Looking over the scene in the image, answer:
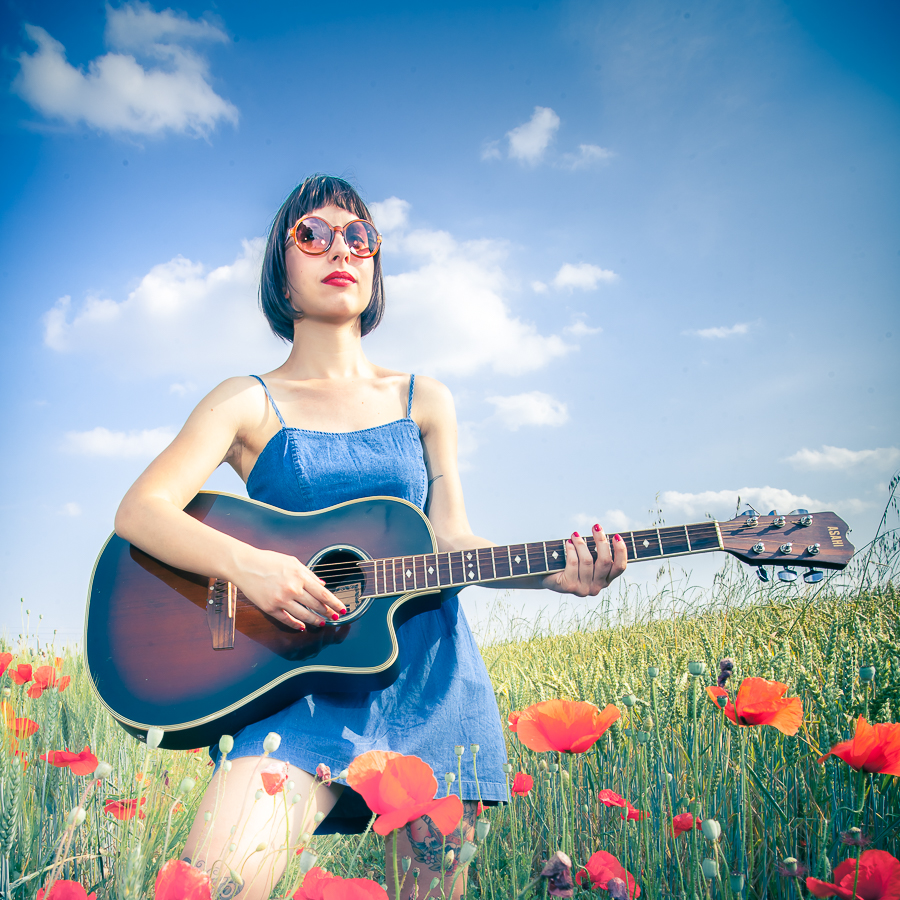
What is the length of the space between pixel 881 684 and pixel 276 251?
2.26 m

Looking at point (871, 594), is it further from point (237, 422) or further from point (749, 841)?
point (237, 422)

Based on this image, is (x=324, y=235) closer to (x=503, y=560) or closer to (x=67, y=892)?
(x=503, y=560)

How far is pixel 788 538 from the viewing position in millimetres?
1861

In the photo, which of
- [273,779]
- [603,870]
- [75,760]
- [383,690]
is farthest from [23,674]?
[603,870]

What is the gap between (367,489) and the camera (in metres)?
1.94

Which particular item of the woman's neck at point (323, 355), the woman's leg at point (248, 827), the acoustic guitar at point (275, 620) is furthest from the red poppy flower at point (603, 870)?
the woman's neck at point (323, 355)

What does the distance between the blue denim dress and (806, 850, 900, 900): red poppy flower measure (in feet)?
2.20

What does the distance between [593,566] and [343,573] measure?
2.34ft

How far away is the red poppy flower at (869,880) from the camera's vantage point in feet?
3.02

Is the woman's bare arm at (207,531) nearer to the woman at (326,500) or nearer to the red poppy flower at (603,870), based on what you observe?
the woman at (326,500)

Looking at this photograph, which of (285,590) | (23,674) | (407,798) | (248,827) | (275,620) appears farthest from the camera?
(23,674)

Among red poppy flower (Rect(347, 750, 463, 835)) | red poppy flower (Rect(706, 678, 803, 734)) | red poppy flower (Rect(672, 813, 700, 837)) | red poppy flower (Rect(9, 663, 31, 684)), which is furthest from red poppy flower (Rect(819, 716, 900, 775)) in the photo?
red poppy flower (Rect(9, 663, 31, 684))

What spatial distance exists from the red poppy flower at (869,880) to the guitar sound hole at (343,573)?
45.5 inches

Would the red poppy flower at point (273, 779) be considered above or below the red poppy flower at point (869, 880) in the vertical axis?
above
